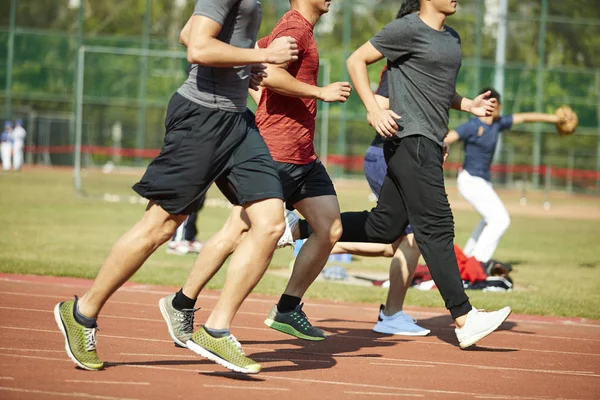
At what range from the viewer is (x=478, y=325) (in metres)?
7.02

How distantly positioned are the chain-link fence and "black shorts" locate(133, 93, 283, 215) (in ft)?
99.0

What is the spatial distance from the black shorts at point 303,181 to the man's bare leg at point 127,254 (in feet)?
4.55

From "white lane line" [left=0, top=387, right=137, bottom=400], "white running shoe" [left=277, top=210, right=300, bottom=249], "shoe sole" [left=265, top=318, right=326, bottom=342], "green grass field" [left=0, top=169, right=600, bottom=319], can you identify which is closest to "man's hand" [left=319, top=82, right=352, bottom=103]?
"white running shoe" [left=277, top=210, right=300, bottom=249]

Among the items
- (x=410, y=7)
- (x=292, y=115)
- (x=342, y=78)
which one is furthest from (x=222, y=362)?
(x=342, y=78)

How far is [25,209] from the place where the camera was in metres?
20.9

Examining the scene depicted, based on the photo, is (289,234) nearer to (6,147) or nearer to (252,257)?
(252,257)

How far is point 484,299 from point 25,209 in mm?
12762

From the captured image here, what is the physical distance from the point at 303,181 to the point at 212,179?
1415 millimetres

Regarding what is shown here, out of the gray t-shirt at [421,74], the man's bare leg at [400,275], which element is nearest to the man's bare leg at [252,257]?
the gray t-shirt at [421,74]

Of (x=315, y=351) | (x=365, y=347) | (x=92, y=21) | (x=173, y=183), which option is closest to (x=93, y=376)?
(x=173, y=183)

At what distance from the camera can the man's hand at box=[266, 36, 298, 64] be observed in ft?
18.0

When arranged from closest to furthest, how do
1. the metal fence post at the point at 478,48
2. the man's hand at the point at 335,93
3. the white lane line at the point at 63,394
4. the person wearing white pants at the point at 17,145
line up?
the white lane line at the point at 63,394, the man's hand at the point at 335,93, the metal fence post at the point at 478,48, the person wearing white pants at the point at 17,145

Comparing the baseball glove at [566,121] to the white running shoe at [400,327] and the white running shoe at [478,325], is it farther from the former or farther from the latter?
the white running shoe at [478,325]

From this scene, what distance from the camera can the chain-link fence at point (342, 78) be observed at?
134ft
